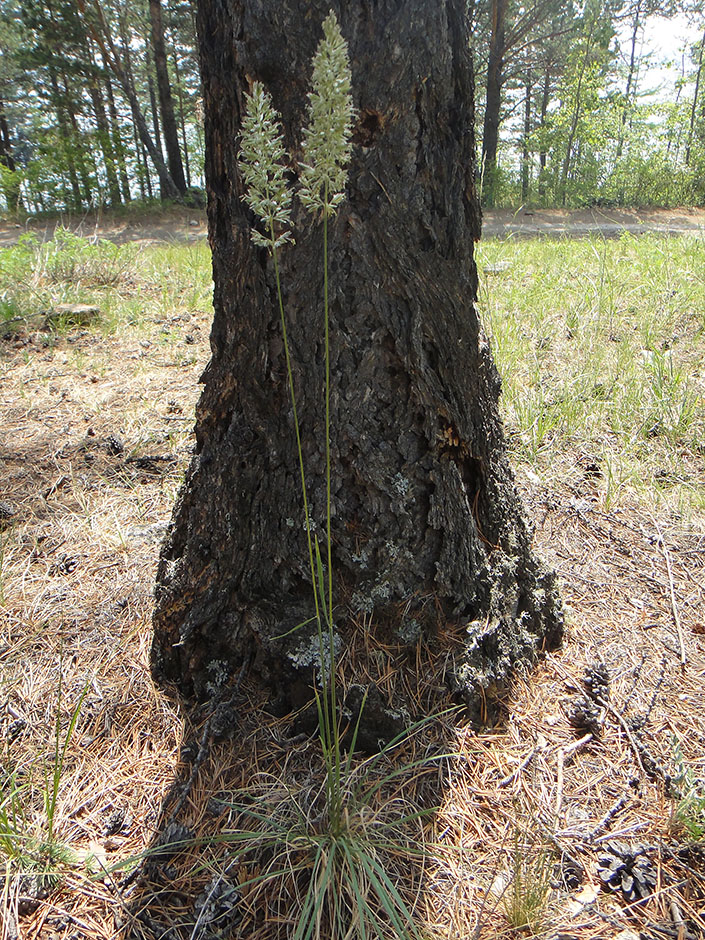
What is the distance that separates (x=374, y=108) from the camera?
1300 mm

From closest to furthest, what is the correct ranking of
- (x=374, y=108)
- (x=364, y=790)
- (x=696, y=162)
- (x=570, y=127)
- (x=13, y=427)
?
1. (x=374, y=108)
2. (x=364, y=790)
3. (x=13, y=427)
4. (x=696, y=162)
5. (x=570, y=127)

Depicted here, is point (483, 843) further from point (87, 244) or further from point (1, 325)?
point (87, 244)

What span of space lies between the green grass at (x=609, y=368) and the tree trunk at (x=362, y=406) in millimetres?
1266

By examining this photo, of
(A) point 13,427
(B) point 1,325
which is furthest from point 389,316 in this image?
(B) point 1,325

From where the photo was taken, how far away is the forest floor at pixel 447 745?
1.20 meters

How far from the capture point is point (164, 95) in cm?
1459

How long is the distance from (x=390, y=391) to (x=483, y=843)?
111 centimetres

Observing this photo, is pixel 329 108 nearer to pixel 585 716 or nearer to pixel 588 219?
pixel 585 716

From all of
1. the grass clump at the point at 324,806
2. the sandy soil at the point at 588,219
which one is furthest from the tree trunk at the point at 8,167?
the grass clump at the point at 324,806

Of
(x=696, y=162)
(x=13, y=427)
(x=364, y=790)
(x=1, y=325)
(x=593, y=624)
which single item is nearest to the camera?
(x=364, y=790)

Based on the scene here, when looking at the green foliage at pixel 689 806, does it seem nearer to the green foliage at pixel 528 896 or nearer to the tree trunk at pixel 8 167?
the green foliage at pixel 528 896

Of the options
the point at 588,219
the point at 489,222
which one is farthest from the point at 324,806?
the point at 588,219

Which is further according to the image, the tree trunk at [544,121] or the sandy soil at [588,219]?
the tree trunk at [544,121]

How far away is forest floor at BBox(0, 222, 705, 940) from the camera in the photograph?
120cm
